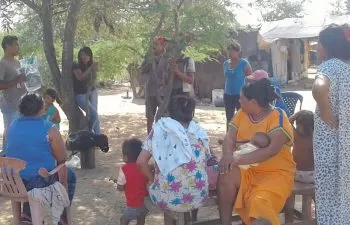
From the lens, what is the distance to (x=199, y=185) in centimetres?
349

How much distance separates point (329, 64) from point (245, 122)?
71 cm

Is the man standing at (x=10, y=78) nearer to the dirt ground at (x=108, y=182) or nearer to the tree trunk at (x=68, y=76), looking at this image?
A: the tree trunk at (x=68, y=76)

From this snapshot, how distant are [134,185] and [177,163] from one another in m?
0.67

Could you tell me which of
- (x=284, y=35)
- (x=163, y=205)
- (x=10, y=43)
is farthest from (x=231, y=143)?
(x=284, y=35)

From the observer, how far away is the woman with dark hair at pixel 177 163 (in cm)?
341

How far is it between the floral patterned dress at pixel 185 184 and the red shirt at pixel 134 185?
0.38 m

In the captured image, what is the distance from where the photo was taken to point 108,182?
6.04 meters

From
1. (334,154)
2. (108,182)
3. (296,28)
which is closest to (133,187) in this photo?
(334,154)

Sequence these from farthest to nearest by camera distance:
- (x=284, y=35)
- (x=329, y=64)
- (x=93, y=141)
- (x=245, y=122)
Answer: (x=284, y=35) → (x=93, y=141) → (x=245, y=122) → (x=329, y=64)

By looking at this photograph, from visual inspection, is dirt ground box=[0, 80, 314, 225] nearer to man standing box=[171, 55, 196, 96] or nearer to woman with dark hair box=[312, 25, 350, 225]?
man standing box=[171, 55, 196, 96]

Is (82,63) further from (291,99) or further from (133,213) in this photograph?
(133,213)

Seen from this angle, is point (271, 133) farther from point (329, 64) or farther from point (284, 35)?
point (284, 35)

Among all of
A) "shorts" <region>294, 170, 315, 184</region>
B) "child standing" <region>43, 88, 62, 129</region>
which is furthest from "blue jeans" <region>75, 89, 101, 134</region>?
"shorts" <region>294, 170, 315, 184</region>

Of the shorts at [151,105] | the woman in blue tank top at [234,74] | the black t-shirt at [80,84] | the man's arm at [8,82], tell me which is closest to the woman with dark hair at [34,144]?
the man's arm at [8,82]
